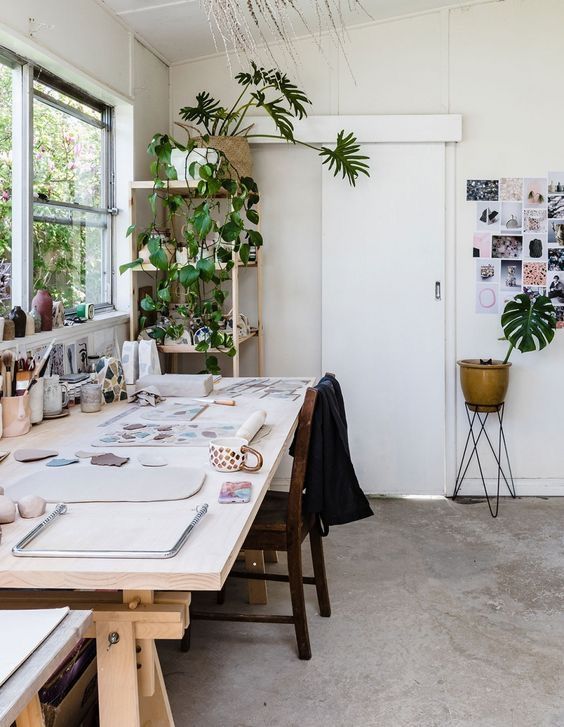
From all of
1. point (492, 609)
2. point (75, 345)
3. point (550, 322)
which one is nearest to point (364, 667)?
point (492, 609)

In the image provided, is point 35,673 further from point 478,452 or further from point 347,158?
point 478,452

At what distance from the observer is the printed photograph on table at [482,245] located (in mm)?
4445

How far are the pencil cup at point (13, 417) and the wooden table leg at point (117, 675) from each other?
1049 mm

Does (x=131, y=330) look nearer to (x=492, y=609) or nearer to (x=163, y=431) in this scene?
(x=163, y=431)

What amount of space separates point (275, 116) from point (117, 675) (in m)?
3.17

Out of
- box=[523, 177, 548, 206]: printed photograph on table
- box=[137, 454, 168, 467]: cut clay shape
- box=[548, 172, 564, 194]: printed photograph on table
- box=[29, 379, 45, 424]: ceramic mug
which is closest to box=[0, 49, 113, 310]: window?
box=[29, 379, 45, 424]: ceramic mug

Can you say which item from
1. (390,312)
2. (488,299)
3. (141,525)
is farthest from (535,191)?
(141,525)

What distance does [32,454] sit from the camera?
6.62 feet

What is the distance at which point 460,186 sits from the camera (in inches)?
174

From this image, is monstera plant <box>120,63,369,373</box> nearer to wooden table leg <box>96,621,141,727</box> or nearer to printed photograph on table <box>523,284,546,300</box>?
printed photograph on table <box>523,284,546,300</box>

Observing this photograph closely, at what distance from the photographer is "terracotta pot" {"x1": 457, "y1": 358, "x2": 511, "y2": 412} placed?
13.6 ft

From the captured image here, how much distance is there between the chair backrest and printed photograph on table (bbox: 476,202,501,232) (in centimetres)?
242

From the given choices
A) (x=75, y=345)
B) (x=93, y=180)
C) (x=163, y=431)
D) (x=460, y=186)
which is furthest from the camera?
(x=460, y=186)

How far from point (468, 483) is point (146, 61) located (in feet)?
9.81
